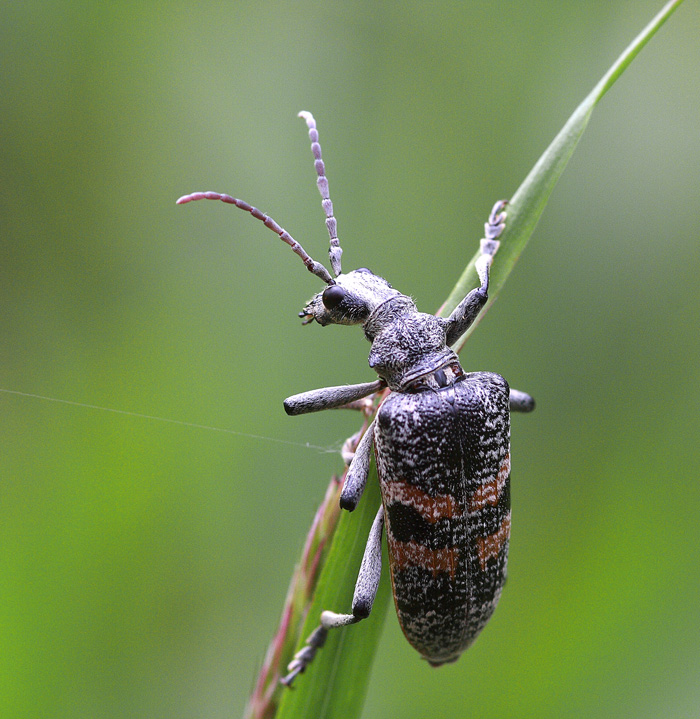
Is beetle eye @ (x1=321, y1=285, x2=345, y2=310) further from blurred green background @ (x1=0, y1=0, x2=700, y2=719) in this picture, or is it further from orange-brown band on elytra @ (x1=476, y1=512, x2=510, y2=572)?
orange-brown band on elytra @ (x1=476, y1=512, x2=510, y2=572)

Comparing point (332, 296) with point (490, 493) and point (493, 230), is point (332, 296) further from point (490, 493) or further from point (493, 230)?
point (490, 493)

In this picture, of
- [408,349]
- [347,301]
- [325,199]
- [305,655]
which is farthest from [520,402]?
[305,655]

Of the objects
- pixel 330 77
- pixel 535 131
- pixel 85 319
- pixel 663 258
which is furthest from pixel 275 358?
pixel 663 258

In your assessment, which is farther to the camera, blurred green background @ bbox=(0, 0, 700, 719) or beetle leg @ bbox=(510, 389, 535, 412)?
beetle leg @ bbox=(510, 389, 535, 412)

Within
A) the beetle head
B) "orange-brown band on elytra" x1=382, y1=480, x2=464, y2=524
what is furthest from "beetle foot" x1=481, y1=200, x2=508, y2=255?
"orange-brown band on elytra" x1=382, y1=480, x2=464, y2=524

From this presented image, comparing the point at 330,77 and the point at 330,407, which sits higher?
the point at 330,77

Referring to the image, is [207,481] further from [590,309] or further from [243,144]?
[590,309]

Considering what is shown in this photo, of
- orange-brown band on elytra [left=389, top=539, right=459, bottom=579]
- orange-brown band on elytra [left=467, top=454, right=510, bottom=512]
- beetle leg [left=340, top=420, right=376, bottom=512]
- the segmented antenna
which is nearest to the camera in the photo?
beetle leg [left=340, top=420, right=376, bottom=512]
